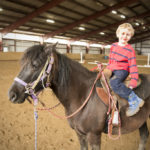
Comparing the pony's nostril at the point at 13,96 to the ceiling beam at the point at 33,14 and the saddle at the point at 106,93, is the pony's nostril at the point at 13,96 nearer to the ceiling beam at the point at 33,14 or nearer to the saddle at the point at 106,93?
the saddle at the point at 106,93

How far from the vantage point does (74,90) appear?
158 centimetres

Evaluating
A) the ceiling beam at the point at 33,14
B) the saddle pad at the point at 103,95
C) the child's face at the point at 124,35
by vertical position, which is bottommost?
the saddle pad at the point at 103,95

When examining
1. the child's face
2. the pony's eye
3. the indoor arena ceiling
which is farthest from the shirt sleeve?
the indoor arena ceiling

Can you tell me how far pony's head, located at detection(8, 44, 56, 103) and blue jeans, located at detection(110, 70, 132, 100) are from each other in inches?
30.9

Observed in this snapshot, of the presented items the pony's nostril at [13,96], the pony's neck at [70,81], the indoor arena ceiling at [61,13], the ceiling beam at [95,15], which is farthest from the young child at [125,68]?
the ceiling beam at [95,15]

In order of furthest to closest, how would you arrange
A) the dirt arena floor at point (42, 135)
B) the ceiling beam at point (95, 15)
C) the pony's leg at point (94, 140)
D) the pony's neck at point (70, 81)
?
the ceiling beam at point (95, 15) < the dirt arena floor at point (42, 135) < the pony's leg at point (94, 140) < the pony's neck at point (70, 81)

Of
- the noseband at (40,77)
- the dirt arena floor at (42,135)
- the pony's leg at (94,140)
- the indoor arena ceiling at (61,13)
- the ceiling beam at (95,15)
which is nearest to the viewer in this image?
the noseband at (40,77)

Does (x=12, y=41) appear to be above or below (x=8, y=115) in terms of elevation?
above

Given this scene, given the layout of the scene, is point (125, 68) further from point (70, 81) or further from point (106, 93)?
point (70, 81)

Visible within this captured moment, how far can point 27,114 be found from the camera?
364cm

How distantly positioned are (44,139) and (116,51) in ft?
7.61

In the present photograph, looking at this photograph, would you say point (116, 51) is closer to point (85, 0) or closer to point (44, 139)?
point (44, 139)

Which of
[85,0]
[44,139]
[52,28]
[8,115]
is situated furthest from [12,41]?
[44,139]

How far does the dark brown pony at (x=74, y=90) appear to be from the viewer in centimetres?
133
